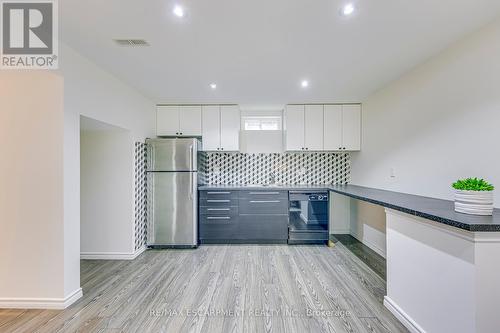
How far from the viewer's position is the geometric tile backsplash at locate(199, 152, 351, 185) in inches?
171

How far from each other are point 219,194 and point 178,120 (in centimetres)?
155

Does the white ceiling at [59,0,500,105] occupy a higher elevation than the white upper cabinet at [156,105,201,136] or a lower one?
higher

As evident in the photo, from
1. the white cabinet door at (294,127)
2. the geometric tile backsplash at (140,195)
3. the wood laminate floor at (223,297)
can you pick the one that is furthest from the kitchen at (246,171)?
the wood laminate floor at (223,297)

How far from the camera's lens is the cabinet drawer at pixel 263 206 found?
3770 millimetres

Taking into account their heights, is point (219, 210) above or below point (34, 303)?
above

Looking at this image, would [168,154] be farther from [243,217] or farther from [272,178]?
[272,178]

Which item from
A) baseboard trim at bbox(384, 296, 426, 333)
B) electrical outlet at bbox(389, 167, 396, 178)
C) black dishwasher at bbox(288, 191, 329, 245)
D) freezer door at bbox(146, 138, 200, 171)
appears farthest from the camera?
black dishwasher at bbox(288, 191, 329, 245)

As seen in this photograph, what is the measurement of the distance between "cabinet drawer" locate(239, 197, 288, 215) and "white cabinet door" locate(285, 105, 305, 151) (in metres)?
1.00

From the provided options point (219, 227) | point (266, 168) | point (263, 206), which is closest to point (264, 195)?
point (263, 206)

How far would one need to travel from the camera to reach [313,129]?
3986mm

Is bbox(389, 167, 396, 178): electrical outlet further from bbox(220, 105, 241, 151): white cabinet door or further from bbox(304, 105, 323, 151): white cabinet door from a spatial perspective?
bbox(220, 105, 241, 151): white cabinet door

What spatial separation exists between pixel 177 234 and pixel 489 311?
3434 mm

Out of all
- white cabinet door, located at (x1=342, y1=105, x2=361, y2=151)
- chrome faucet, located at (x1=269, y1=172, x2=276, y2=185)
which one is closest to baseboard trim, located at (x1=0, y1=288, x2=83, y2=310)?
chrome faucet, located at (x1=269, y1=172, x2=276, y2=185)

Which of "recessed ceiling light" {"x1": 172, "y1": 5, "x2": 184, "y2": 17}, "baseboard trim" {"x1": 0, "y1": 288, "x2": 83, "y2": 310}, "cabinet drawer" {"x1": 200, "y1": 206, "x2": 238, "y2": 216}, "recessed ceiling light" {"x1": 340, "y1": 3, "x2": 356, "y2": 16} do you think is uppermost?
"recessed ceiling light" {"x1": 172, "y1": 5, "x2": 184, "y2": 17}
